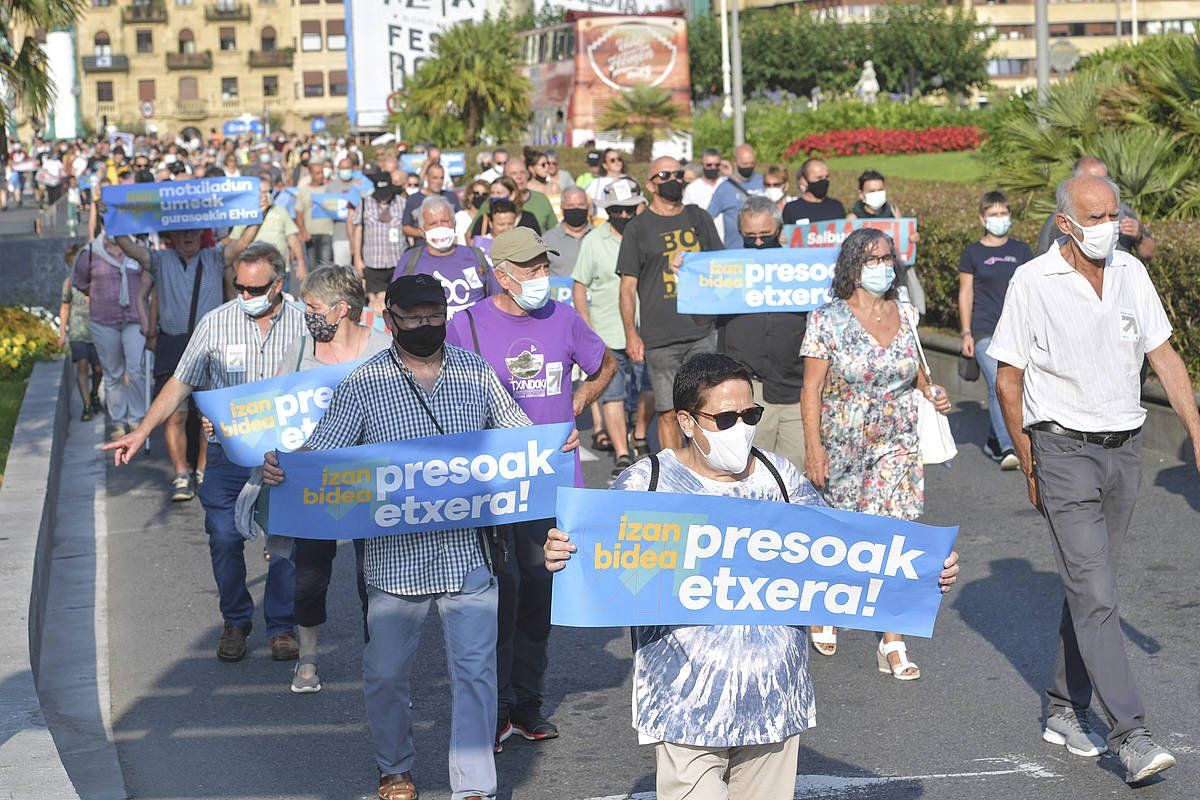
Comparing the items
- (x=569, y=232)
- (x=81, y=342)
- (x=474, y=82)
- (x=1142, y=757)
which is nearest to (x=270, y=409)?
(x=1142, y=757)

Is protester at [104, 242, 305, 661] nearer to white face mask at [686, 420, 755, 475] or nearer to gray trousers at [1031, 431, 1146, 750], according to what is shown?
gray trousers at [1031, 431, 1146, 750]

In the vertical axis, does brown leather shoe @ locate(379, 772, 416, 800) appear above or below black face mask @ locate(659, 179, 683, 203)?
below

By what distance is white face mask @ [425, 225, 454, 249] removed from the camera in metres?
9.32

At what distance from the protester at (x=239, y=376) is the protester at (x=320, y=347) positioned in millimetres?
306

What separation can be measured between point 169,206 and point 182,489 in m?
2.17

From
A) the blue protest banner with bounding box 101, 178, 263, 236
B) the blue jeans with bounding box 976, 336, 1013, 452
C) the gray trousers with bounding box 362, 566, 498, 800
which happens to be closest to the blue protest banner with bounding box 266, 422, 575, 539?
the gray trousers with bounding box 362, 566, 498, 800

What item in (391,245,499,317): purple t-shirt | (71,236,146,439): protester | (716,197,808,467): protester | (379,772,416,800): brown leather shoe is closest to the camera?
(379,772,416,800): brown leather shoe

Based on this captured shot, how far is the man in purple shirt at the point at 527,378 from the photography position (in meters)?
6.57

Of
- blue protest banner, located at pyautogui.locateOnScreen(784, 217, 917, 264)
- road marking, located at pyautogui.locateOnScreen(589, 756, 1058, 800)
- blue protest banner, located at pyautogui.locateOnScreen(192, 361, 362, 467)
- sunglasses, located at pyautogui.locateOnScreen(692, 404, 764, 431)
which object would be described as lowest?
road marking, located at pyautogui.locateOnScreen(589, 756, 1058, 800)

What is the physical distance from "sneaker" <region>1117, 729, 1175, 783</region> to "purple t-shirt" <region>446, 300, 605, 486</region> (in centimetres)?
230

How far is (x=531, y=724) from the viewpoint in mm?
6625

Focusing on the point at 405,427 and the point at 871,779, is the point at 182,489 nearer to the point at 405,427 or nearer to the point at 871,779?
the point at 405,427

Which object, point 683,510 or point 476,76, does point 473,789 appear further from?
point 476,76

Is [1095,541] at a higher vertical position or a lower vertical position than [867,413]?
lower
